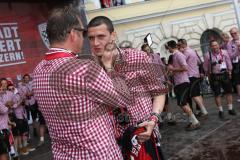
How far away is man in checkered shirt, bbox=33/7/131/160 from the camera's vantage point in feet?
7.56

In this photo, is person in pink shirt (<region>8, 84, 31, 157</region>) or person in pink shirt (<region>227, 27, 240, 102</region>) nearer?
person in pink shirt (<region>8, 84, 31, 157</region>)

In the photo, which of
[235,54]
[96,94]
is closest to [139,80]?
[96,94]

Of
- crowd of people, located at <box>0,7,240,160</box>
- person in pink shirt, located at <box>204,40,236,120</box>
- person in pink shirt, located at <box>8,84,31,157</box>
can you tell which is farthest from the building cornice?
crowd of people, located at <box>0,7,240,160</box>

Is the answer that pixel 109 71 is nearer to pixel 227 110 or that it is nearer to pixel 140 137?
pixel 140 137

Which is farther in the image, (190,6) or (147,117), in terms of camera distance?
(190,6)

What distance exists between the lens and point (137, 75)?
2904mm

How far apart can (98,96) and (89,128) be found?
0.17 metres

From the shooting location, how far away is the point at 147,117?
2875 mm

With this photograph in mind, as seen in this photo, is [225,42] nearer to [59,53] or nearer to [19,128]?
[19,128]

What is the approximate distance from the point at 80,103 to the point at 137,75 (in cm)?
69

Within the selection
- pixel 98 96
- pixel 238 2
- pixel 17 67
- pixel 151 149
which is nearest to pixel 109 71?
pixel 98 96

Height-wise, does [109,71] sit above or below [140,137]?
above

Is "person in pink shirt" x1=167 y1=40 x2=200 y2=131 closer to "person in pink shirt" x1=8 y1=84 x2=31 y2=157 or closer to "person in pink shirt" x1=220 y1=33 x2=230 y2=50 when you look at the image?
"person in pink shirt" x1=220 y1=33 x2=230 y2=50

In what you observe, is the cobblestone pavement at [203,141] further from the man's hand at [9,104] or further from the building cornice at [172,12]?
the building cornice at [172,12]
